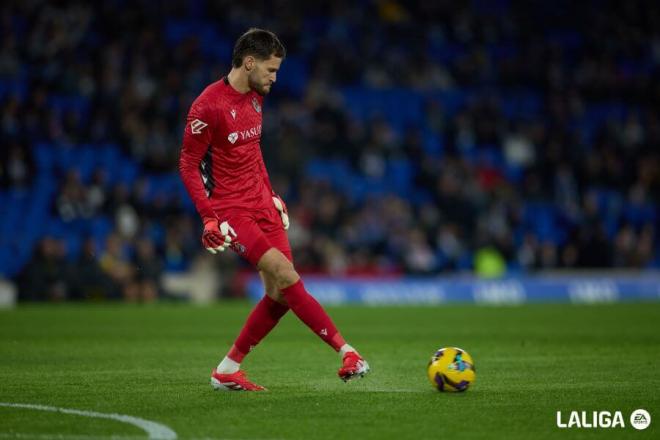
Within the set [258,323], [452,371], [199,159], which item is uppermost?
[199,159]

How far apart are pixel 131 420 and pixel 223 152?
104 inches

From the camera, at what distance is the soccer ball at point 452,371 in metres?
8.49

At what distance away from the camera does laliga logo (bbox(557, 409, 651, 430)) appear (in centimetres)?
695

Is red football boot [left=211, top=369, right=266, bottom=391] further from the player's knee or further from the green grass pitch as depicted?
the player's knee

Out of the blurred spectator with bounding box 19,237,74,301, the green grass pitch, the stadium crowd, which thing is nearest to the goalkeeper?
the green grass pitch

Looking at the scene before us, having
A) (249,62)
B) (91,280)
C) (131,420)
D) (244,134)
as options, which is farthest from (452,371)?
(91,280)

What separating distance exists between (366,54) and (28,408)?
85.8 feet

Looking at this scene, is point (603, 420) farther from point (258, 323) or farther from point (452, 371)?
point (258, 323)

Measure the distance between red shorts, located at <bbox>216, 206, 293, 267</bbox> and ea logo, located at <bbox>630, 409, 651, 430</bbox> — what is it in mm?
2977

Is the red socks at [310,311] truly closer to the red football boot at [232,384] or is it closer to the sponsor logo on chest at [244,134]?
the red football boot at [232,384]

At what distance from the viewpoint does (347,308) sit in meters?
23.5

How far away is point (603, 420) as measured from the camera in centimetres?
714

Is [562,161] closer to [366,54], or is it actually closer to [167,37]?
[366,54]

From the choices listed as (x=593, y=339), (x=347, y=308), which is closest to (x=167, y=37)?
(x=347, y=308)
